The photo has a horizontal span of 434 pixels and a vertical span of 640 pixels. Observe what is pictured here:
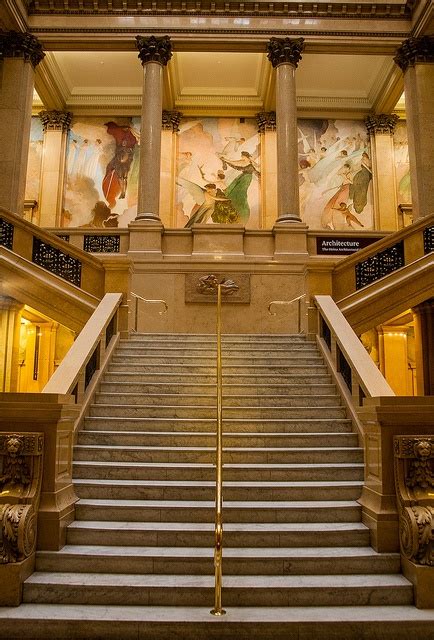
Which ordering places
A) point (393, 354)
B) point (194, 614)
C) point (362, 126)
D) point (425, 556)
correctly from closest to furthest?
1. point (194, 614)
2. point (425, 556)
3. point (393, 354)
4. point (362, 126)

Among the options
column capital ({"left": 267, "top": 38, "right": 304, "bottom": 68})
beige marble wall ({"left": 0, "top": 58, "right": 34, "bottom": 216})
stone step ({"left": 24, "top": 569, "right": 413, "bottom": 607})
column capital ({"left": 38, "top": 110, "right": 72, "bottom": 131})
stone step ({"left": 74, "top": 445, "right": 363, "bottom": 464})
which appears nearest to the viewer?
stone step ({"left": 24, "top": 569, "right": 413, "bottom": 607})

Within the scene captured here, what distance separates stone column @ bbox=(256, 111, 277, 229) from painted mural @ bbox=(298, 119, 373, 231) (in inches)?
36.0

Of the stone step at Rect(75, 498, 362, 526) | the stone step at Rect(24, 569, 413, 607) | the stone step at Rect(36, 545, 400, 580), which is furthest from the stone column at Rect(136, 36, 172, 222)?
the stone step at Rect(24, 569, 413, 607)

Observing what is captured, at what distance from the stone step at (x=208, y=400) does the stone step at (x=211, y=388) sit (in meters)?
0.18

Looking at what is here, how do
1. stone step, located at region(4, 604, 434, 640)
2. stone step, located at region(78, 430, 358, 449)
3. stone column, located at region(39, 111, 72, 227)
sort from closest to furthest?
stone step, located at region(4, 604, 434, 640), stone step, located at region(78, 430, 358, 449), stone column, located at region(39, 111, 72, 227)

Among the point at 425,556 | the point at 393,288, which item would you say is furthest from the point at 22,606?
the point at 393,288

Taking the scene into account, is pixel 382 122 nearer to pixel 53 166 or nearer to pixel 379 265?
pixel 379 265

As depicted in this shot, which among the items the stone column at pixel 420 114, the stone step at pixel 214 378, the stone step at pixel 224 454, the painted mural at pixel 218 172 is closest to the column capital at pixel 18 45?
the painted mural at pixel 218 172

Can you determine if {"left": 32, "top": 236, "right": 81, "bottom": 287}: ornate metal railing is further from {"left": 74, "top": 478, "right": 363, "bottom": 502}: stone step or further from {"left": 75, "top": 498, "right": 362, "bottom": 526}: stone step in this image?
{"left": 75, "top": 498, "right": 362, "bottom": 526}: stone step

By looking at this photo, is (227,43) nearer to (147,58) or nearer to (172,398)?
(147,58)

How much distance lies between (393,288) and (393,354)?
4863 millimetres

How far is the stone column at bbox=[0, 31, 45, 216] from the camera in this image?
45.6ft

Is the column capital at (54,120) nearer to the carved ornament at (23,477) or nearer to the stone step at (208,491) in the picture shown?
the stone step at (208,491)

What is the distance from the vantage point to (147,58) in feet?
47.7
